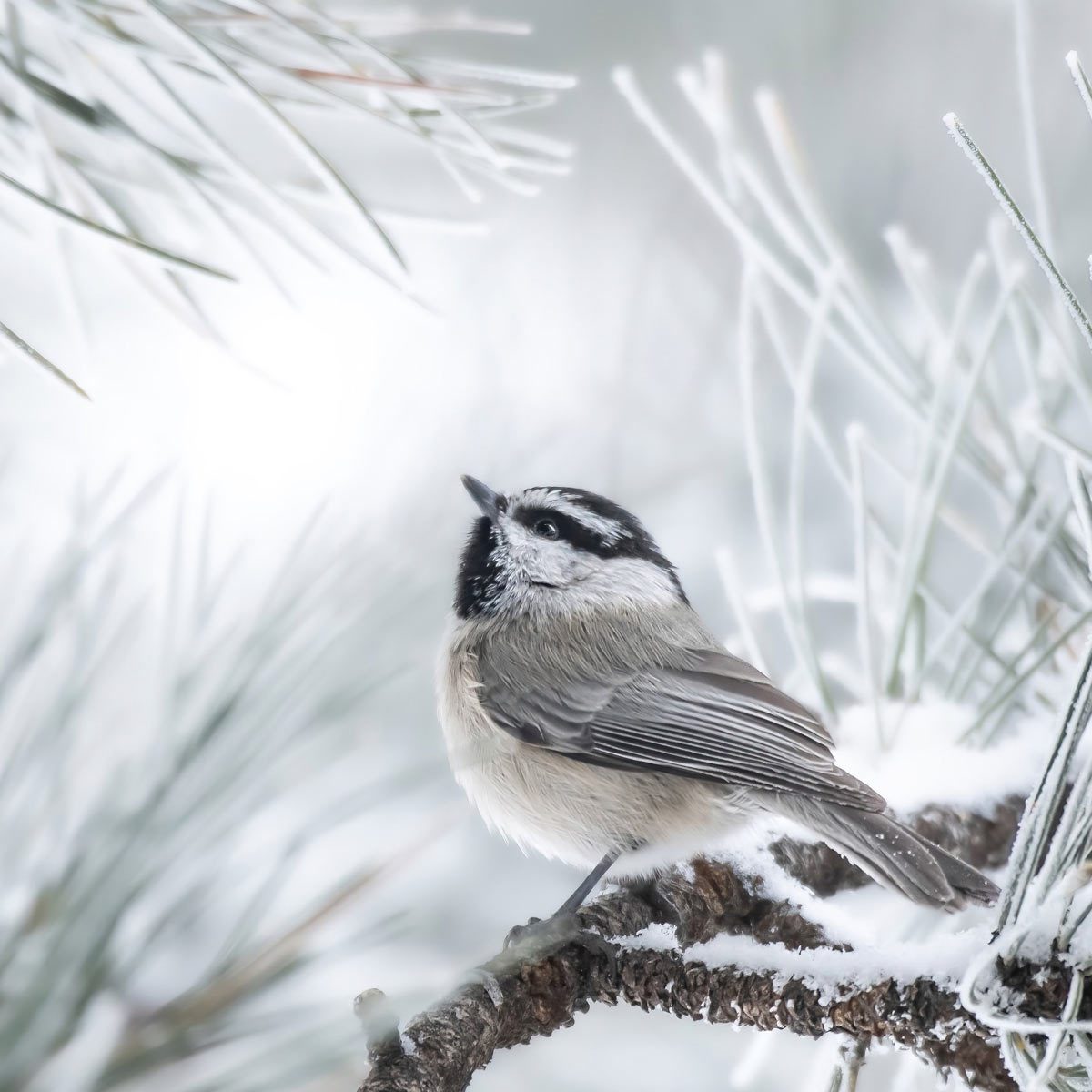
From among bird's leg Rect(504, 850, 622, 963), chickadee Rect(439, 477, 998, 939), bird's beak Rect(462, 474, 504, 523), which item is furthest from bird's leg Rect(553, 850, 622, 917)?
bird's beak Rect(462, 474, 504, 523)

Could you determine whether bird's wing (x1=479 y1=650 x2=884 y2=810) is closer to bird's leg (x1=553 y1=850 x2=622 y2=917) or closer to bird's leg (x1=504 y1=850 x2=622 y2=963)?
bird's leg (x1=553 y1=850 x2=622 y2=917)

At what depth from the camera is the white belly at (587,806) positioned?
108 centimetres

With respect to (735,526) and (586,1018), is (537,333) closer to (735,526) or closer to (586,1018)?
(735,526)

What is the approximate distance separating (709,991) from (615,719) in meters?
0.50

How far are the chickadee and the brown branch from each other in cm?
6

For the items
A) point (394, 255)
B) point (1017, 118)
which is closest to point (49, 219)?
point (394, 255)

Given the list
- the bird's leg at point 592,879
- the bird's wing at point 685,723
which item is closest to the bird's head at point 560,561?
the bird's wing at point 685,723

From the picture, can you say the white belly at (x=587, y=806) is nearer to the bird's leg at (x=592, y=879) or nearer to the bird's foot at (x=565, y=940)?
the bird's leg at (x=592, y=879)

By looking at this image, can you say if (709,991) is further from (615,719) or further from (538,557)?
(538,557)

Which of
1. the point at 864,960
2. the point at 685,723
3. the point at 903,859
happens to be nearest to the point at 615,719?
the point at 685,723

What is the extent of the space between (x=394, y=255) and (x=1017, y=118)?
1.75 meters

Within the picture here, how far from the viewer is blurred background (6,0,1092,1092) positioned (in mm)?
A: 481

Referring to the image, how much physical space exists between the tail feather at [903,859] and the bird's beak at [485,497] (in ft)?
1.73

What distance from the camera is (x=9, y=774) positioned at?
0.50 m
